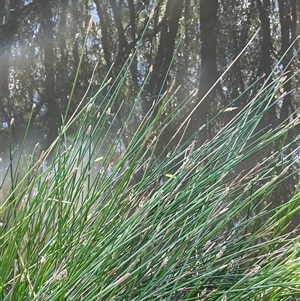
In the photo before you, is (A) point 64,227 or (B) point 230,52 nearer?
(A) point 64,227

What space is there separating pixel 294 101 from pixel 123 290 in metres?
0.94

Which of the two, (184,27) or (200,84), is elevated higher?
(184,27)

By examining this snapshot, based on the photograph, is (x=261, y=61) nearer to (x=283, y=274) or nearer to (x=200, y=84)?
(x=200, y=84)

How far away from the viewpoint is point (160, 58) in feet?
4.91

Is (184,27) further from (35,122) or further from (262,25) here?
(35,122)

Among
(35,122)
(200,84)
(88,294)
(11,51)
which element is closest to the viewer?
(88,294)

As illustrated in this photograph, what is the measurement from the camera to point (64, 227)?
625mm

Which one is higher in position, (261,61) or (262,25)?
(262,25)

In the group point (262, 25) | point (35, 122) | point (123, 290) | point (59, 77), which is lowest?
point (123, 290)

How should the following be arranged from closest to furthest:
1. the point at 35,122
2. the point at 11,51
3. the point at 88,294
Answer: the point at 88,294, the point at 35,122, the point at 11,51

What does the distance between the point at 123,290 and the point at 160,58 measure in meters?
0.98

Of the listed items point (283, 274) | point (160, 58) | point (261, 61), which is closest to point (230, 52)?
point (261, 61)

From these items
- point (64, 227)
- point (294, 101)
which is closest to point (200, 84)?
point (294, 101)

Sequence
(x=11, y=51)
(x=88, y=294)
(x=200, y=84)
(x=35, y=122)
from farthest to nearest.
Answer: (x=11, y=51), (x=200, y=84), (x=35, y=122), (x=88, y=294)
